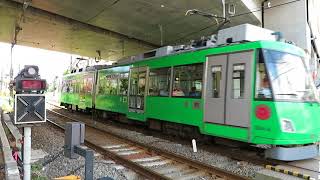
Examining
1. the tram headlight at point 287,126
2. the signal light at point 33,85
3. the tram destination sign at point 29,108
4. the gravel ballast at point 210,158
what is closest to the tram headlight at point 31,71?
the signal light at point 33,85

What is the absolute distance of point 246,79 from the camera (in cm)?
811

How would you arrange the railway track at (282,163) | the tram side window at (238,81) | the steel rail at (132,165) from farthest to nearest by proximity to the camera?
the tram side window at (238,81) → the railway track at (282,163) → the steel rail at (132,165)

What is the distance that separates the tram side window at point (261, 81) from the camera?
7.73 meters

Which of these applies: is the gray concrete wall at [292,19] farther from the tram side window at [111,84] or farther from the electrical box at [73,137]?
the electrical box at [73,137]

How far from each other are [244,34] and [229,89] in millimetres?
1451

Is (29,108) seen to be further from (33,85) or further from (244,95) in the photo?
(244,95)

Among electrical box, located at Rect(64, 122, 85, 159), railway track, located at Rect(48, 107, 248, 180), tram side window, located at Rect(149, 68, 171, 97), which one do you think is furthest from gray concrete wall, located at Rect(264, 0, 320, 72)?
electrical box, located at Rect(64, 122, 85, 159)

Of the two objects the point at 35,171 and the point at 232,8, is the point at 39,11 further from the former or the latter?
the point at 35,171

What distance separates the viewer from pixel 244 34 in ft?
28.1

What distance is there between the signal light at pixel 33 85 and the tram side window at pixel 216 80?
5489mm

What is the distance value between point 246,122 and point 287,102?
105cm

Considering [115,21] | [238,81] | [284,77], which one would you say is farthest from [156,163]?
[115,21]

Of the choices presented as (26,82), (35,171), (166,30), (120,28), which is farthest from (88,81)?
(26,82)

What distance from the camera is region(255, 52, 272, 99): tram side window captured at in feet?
25.4
